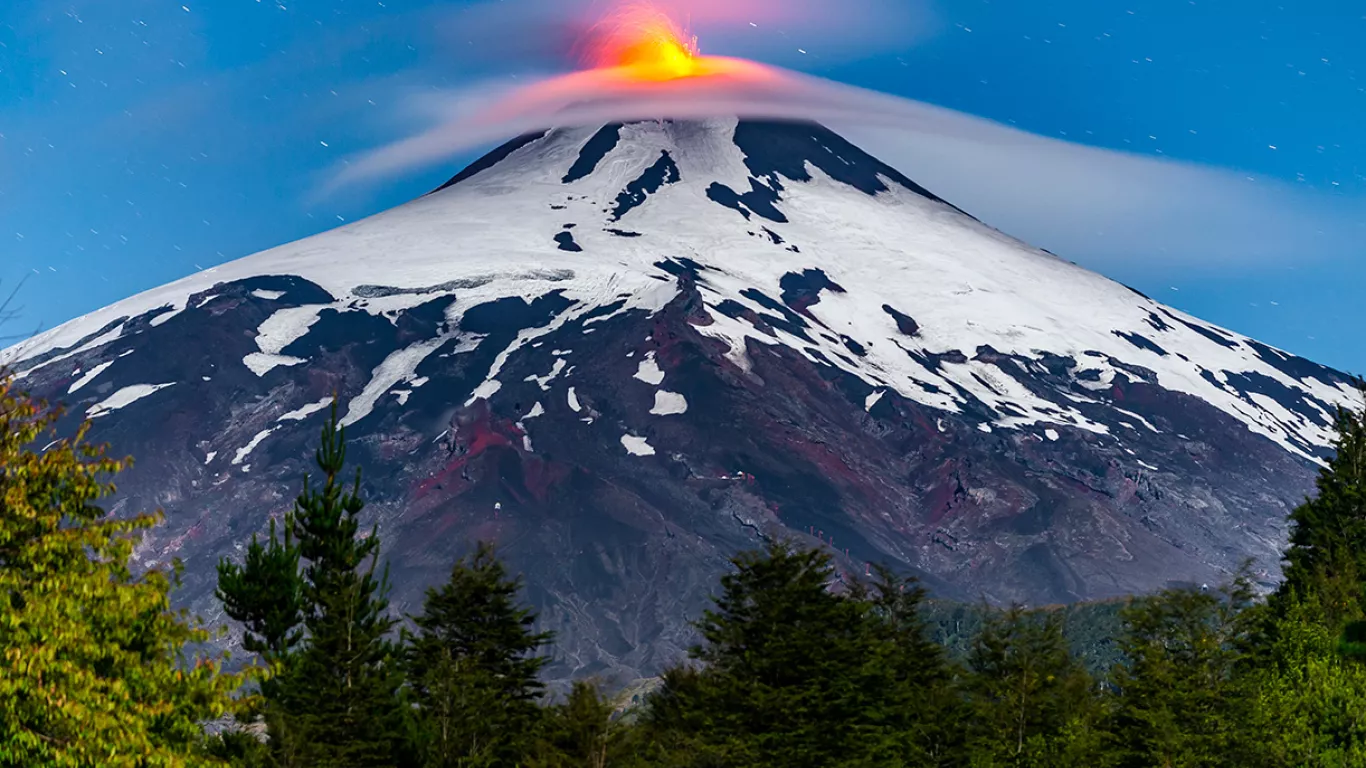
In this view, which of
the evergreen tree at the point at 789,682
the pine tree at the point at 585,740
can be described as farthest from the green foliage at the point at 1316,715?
the pine tree at the point at 585,740

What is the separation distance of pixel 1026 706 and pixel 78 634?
145 feet

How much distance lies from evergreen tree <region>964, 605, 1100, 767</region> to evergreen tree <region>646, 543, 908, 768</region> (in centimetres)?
516

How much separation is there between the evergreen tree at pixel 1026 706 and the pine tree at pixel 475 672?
694 inches

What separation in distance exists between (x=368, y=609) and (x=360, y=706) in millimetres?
4420

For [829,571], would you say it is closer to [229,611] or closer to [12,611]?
[229,611]

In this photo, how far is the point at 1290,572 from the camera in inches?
2945

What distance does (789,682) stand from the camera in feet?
158

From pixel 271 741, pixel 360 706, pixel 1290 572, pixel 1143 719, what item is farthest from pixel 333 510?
pixel 1290 572

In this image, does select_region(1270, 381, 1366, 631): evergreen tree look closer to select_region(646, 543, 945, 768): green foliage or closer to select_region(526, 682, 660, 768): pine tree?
select_region(646, 543, 945, 768): green foliage

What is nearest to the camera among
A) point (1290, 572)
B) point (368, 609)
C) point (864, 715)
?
point (864, 715)

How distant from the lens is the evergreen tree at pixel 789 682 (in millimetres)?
45969

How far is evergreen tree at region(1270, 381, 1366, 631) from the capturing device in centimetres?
6662

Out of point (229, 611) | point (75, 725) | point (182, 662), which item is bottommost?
point (229, 611)

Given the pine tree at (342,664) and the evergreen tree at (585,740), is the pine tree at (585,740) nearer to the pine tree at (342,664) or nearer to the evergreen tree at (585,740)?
the evergreen tree at (585,740)
